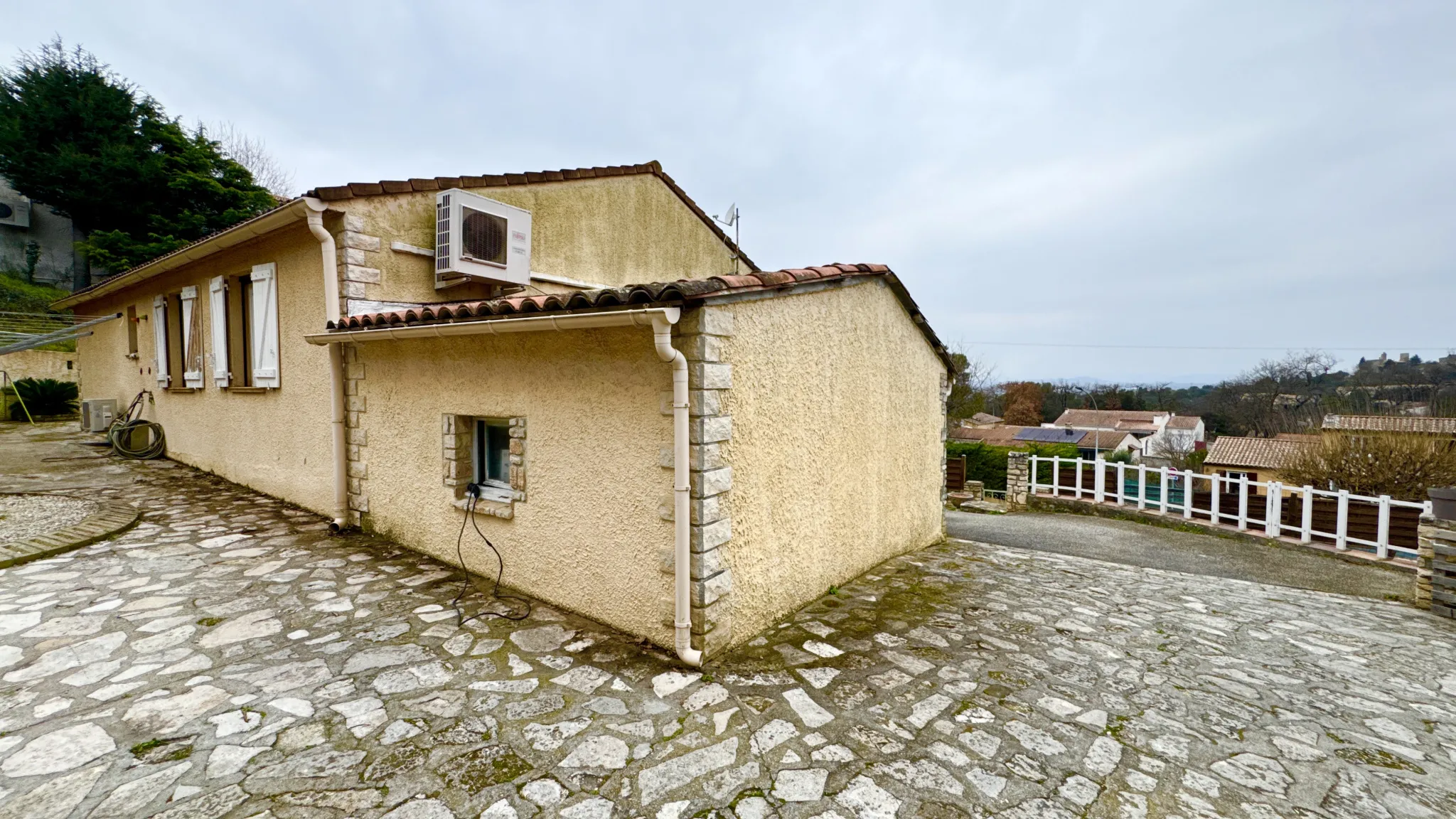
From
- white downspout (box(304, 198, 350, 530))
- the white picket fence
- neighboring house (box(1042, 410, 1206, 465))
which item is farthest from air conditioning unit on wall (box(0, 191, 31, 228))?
neighboring house (box(1042, 410, 1206, 465))

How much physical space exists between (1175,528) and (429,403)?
1319cm

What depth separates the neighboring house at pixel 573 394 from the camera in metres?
3.49

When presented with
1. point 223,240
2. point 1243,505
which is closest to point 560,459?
point 223,240

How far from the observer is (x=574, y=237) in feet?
24.3

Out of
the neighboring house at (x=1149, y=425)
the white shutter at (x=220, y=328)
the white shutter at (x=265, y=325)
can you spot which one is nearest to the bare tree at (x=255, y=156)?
the white shutter at (x=220, y=328)

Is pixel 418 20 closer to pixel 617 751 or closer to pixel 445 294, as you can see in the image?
pixel 445 294

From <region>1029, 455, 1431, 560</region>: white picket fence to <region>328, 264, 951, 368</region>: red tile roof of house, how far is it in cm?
672

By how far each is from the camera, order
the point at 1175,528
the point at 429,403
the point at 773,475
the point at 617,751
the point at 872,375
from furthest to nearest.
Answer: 1. the point at 1175,528
2. the point at 872,375
3. the point at 429,403
4. the point at 773,475
5. the point at 617,751

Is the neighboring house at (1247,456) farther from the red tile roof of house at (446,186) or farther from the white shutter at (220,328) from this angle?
the white shutter at (220,328)

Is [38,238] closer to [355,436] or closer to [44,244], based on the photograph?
[44,244]

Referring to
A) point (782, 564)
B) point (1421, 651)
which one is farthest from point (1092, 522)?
point (782, 564)

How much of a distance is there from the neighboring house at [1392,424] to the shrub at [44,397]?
31.0 metres

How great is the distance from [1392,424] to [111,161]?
125 ft

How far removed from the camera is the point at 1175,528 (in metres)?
11.0
